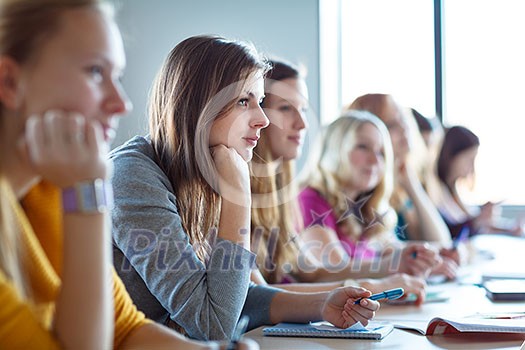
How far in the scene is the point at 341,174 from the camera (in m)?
2.88

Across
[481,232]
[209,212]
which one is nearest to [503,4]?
[481,232]

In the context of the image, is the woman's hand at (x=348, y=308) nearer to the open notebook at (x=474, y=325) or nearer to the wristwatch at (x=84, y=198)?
the open notebook at (x=474, y=325)

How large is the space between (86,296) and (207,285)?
53 centimetres

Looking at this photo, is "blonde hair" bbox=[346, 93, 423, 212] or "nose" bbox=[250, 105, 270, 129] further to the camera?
"blonde hair" bbox=[346, 93, 423, 212]

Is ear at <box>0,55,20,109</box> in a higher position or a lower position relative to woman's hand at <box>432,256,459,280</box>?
higher

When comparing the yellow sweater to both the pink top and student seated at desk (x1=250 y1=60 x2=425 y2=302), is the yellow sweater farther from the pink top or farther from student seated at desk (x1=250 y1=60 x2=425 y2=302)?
the pink top

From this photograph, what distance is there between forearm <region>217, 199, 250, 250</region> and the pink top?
3.73 feet

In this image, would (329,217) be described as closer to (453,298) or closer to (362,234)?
(362,234)

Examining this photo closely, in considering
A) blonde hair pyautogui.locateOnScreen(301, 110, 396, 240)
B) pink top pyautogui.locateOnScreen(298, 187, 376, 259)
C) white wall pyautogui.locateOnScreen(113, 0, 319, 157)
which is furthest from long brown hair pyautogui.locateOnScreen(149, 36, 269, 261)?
white wall pyautogui.locateOnScreen(113, 0, 319, 157)

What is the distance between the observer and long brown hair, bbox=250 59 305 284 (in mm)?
2227

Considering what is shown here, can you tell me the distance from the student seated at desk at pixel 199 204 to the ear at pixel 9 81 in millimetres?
530

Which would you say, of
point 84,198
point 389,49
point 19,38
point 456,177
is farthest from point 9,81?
point 389,49

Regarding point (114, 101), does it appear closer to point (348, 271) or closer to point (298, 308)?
point (298, 308)

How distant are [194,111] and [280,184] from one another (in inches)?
32.6
